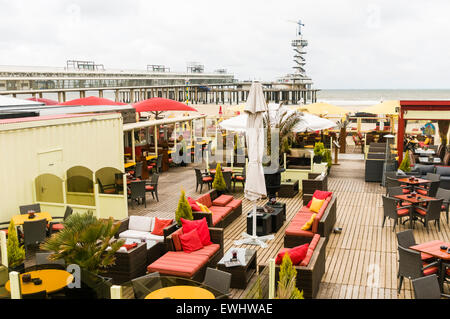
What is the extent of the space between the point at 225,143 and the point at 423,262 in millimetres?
15384

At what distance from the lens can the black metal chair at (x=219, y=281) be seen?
17.9 ft

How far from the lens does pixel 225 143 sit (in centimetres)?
2155

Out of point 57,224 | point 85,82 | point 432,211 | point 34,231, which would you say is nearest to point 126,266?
point 34,231

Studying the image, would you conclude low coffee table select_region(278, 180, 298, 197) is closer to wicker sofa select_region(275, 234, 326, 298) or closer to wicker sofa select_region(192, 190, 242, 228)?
wicker sofa select_region(192, 190, 242, 228)

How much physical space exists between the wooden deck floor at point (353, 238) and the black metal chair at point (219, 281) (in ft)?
3.30

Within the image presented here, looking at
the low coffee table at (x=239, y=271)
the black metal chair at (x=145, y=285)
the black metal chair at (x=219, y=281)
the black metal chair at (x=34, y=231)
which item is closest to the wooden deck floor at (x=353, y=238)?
the low coffee table at (x=239, y=271)

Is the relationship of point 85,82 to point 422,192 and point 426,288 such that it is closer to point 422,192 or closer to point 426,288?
point 422,192

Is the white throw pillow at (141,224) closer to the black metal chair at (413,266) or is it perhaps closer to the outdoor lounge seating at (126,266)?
the outdoor lounge seating at (126,266)

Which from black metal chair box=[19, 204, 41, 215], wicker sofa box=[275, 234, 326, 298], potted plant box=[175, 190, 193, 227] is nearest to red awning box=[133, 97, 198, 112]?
black metal chair box=[19, 204, 41, 215]

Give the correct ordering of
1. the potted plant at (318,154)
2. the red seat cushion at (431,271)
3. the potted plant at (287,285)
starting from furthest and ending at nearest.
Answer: the potted plant at (318,154), the red seat cushion at (431,271), the potted plant at (287,285)

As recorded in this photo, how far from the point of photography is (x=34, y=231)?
8031mm

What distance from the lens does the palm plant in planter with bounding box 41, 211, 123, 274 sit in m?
5.29

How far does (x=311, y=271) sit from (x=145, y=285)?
2286 mm

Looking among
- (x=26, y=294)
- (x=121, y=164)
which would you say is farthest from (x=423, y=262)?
(x=121, y=164)
